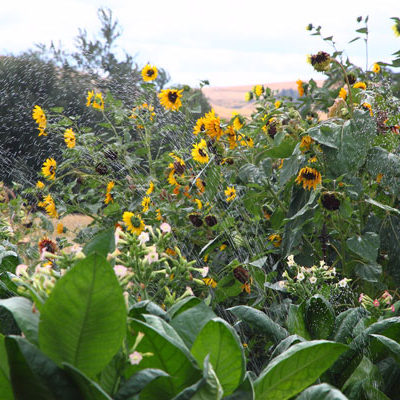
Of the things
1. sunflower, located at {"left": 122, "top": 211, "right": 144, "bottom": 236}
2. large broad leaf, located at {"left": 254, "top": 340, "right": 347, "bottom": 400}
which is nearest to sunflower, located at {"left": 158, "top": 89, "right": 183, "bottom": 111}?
sunflower, located at {"left": 122, "top": 211, "right": 144, "bottom": 236}

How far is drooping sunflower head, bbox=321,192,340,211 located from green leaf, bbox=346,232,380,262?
0.16m

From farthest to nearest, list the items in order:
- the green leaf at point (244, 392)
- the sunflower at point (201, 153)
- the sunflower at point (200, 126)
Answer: the sunflower at point (200, 126)
the sunflower at point (201, 153)
the green leaf at point (244, 392)

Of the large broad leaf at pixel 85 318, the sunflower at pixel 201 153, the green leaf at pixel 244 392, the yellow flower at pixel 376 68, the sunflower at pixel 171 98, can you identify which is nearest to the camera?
the large broad leaf at pixel 85 318

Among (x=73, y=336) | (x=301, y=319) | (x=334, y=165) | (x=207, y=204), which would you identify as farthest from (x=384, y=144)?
(x=73, y=336)

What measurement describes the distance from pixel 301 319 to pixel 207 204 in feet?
3.73

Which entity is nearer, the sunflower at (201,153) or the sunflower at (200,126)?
the sunflower at (201,153)

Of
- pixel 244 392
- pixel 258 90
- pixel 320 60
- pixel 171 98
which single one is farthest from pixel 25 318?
pixel 258 90

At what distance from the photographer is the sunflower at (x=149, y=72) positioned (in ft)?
9.37

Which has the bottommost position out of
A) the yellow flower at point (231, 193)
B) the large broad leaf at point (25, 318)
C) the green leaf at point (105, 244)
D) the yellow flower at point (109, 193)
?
the yellow flower at point (109, 193)

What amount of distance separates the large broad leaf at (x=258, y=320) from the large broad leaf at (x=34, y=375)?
1.44ft

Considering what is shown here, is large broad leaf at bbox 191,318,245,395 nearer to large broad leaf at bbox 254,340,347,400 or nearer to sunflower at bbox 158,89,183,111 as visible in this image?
large broad leaf at bbox 254,340,347,400

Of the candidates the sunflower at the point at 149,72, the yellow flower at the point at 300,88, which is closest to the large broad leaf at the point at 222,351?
the sunflower at the point at 149,72

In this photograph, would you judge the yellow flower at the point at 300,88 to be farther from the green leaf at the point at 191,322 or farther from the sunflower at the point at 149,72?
the green leaf at the point at 191,322

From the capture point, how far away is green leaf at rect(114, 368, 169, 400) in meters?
0.70
